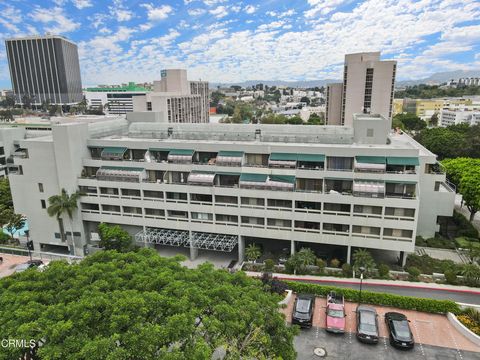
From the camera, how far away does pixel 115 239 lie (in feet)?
156

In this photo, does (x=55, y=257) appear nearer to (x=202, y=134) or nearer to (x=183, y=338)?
(x=202, y=134)

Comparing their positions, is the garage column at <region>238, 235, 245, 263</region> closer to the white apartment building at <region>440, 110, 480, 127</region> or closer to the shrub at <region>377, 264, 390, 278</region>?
the shrub at <region>377, 264, 390, 278</region>

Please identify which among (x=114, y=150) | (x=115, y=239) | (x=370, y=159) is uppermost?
(x=114, y=150)

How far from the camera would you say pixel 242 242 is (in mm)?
46406

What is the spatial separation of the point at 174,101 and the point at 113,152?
10002cm

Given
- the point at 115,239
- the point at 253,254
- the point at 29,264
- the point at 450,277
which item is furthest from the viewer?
the point at 115,239

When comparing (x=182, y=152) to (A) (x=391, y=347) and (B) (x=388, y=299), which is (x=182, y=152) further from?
(A) (x=391, y=347)

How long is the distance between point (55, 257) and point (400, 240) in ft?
155

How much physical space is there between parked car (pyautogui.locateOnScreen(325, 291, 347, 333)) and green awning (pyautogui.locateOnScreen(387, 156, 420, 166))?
1711 cm

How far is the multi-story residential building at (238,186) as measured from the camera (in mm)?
40875

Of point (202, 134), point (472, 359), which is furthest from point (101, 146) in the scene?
point (472, 359)

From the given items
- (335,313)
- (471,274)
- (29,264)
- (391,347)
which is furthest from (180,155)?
(471,274)

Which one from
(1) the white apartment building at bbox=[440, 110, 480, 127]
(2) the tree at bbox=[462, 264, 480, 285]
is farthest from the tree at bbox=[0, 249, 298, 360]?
(1) the white apartment building at bbox=[440, 110, 480, 127]

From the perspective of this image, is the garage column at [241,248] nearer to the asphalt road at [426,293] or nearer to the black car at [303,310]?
the asphalt road at [426,293]
